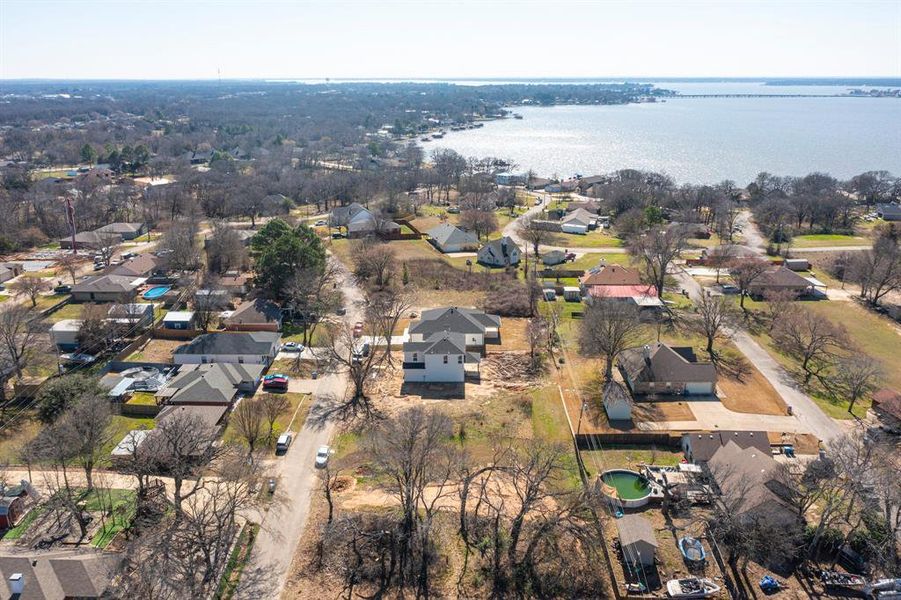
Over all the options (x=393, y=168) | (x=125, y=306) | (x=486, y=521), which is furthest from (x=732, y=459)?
(x=393, y=168)

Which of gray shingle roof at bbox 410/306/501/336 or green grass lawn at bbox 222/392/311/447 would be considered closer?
green grass lawn at bbox 222/392/311/447

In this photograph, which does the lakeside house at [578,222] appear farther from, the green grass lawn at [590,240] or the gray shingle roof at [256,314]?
the gray shingle roof at [256,314]

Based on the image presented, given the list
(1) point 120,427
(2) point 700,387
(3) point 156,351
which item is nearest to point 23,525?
(1) point 120,427

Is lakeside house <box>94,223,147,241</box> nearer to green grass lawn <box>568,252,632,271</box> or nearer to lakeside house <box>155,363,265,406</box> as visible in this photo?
lakeside house <box>155,363,265,406</box>

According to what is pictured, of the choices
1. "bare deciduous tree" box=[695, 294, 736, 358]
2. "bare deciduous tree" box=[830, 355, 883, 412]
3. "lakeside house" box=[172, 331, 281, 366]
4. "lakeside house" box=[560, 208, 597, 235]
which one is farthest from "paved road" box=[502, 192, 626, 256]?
"lakeside house" box=[172, 331, 281, 366]

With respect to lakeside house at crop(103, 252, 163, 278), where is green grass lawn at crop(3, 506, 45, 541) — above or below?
below

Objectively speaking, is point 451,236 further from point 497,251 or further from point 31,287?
Answer: point 31,287
